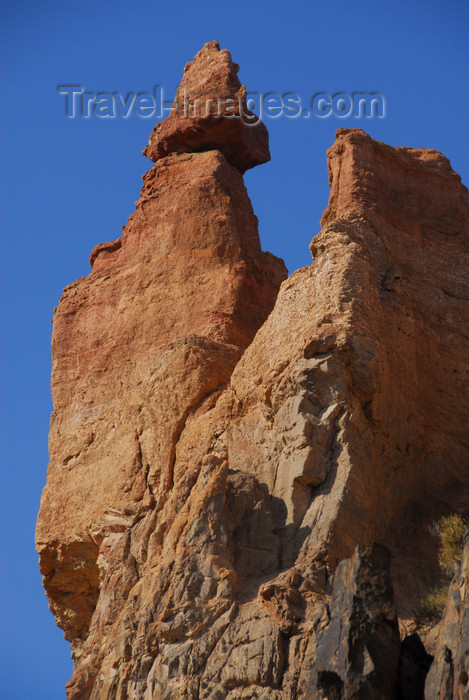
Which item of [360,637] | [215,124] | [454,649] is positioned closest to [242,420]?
[360,637]

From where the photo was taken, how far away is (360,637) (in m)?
14.0

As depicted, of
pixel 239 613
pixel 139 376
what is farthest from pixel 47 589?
pixel 239 613

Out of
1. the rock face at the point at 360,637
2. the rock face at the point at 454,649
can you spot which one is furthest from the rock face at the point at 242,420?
the rock face at the point at 454,649

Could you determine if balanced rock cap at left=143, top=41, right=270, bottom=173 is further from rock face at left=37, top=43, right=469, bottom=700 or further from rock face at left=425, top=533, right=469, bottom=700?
rock face at left=425, top=533, right=469, bottom=700

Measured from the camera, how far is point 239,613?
15953 millimetres

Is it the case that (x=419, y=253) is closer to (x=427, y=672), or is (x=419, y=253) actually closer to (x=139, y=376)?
(x=139, y=376)

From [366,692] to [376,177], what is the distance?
37.7 feet

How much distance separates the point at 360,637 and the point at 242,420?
6.01 meters

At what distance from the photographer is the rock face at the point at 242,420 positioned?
16.3 m

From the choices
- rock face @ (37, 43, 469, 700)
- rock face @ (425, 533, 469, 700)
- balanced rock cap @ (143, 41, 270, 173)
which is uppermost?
balanced rock cap @ (143, 41, 270, 173)

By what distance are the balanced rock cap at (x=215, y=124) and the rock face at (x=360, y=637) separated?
14317 mm

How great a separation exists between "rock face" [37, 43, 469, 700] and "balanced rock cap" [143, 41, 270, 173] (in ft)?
0.30

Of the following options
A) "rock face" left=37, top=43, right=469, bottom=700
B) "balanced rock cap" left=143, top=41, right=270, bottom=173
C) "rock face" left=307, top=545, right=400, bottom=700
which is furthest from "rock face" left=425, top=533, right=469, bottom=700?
"balanced rock cap" left=143, top=41, right=270, bottom=173

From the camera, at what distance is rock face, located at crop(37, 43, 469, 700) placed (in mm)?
16328
